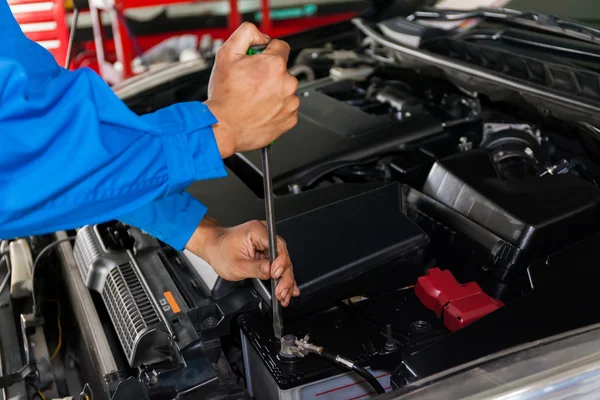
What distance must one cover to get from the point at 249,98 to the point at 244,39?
0.09m

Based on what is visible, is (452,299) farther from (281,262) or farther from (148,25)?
(148,25)

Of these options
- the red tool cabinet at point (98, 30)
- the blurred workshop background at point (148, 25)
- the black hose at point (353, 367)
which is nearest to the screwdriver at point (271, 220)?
A: the black hose at point (353, 367)

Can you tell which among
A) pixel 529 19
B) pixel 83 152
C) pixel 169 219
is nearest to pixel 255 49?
pixel 83 152

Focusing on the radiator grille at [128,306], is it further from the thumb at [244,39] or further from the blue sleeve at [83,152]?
the thumb at [244,39]

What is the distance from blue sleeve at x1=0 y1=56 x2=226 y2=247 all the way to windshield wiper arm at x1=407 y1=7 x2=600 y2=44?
96 centimetres

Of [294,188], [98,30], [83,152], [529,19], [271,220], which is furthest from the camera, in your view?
[98,30]

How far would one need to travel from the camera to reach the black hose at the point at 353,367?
0.93m

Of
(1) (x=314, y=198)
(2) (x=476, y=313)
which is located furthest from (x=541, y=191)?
(1) (x=314, y=198)

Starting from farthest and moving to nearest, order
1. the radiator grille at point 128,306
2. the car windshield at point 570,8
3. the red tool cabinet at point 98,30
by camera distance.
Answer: the red tool cabinet at point 98,30 < the car windshield at point 570,8 < the radiator grille at point 128,306

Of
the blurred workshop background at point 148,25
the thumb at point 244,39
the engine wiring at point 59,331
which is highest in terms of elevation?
the thumb at point 244,39

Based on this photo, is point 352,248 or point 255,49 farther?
point 352,248

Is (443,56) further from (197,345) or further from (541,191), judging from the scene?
(197,345)

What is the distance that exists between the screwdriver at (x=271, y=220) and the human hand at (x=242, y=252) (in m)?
0.01

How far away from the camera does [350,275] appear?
1.12 meters
